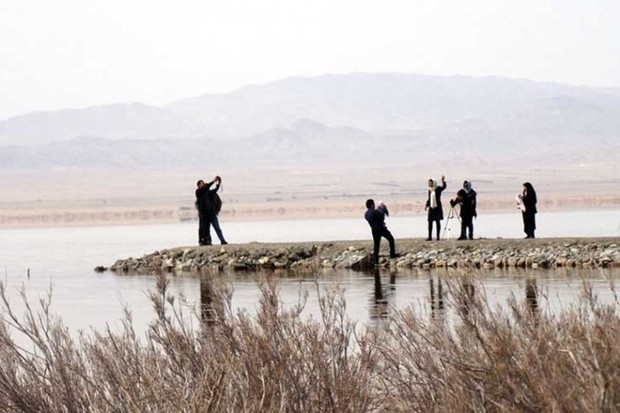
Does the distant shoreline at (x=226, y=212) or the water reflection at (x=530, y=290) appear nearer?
the water reflection at (x=530, y=290)

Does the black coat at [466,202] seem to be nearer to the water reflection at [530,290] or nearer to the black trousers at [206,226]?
the water reflection at [530,290]

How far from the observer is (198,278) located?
35250 mm

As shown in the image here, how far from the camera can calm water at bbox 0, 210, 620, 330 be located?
26109mm

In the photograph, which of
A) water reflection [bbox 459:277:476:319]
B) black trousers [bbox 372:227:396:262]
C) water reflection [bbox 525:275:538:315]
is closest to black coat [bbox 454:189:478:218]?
black trousers [bbox 372:227:396:262]

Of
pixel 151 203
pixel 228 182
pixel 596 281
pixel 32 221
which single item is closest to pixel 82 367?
pixel 596 281

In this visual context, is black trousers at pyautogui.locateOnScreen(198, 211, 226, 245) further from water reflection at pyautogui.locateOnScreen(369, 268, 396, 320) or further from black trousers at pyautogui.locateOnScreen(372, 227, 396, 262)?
water reflection at pyautogui.locateOnScreen(369, 268, 396, 320)

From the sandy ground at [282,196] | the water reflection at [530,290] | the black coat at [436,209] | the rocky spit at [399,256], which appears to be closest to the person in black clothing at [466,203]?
the black coat at [436,209]

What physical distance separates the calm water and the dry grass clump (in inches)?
46.5

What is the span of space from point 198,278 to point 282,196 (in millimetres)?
117029

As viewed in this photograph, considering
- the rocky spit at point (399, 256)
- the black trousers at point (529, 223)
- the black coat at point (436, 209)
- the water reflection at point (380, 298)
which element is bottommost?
the water reflection at point (380, 298)

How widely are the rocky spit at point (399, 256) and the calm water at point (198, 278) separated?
1.39m

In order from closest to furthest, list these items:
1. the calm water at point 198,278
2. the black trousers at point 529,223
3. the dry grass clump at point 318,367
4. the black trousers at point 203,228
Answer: the dry grass clump at point 318,367
the calm water at point 198,278
the black trousers at point 529,223
the black trousers at point 203,228

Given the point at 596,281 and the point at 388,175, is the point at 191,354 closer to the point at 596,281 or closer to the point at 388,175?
the point at 596,281

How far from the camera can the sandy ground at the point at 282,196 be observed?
10400 cm
